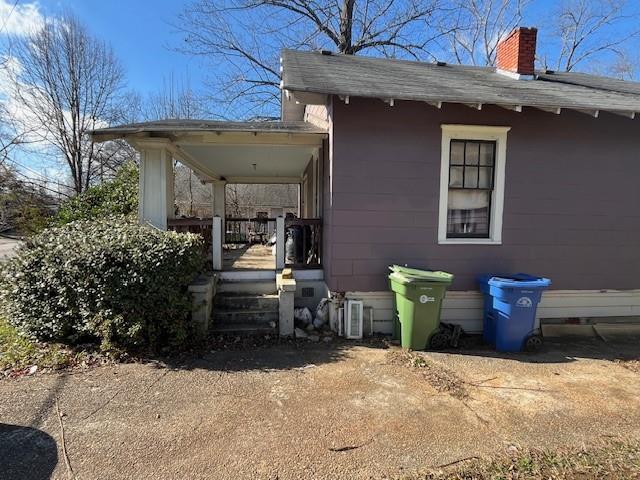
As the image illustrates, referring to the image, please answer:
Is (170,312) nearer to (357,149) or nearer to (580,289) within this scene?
(357,149)

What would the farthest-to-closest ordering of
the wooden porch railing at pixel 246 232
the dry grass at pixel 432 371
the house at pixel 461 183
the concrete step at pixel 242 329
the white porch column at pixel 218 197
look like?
the wooden porch railing at pixel 246 232 → the white porch column at pixel 218 197 → the house at pixel 461 183 → the concrete step at pixel 242 329 → the dry grass at pixel 432 371

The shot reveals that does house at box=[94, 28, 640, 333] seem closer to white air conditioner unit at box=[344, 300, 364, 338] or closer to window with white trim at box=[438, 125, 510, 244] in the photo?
window with white trim at box=[438, 125, 510, 244]

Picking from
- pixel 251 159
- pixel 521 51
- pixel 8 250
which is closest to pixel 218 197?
pixel 251 159

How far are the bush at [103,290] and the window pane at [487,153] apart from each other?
14.5 ft

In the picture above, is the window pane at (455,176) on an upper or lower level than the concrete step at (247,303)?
upper

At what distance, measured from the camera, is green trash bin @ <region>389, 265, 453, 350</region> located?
4.64 m

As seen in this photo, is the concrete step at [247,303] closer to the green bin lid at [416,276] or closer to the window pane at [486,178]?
the green bin lid at [416,276]

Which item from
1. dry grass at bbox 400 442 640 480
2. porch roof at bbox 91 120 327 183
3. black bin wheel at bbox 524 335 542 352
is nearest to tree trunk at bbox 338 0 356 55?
porch roof at bbox 91 120 327 183

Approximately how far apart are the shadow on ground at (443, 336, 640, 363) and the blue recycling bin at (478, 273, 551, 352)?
0.47 feet

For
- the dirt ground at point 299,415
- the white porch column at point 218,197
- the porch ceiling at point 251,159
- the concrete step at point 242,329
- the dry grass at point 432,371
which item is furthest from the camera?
the white porch column at point 218,197

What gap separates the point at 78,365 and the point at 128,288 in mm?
978

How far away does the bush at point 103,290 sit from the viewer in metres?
4.23

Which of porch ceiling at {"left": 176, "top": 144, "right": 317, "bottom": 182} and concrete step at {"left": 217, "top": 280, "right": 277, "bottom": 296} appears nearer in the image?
concrete step at {"left": 217, "top": 280, "right": 277, "bottom": 296}

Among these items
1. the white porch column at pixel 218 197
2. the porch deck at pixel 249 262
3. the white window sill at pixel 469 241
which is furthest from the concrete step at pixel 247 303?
the white porch column at pixel 218 197
